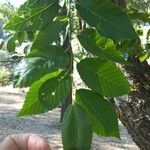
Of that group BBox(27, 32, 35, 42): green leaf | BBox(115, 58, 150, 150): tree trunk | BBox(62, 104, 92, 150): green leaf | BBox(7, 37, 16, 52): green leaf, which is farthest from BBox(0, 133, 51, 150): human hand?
BBox(115, 58, 150, 150): tree trunk

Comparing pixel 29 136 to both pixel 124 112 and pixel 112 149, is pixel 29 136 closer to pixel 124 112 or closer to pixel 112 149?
pixel 124 112

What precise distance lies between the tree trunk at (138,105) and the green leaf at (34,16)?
101cm

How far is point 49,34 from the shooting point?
914 millimetres

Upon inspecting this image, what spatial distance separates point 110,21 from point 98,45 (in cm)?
5

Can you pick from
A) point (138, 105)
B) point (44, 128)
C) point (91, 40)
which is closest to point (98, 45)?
point (91, 40)

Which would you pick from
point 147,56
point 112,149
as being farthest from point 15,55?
point 112,149

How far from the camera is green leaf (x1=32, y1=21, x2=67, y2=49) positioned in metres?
0.90

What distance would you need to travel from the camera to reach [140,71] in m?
2.05

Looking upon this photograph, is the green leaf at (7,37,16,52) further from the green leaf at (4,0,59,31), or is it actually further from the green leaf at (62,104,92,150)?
the green leaf at (62,104,92,150)

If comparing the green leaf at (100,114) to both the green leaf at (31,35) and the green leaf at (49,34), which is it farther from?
the green leaf at (31,35)

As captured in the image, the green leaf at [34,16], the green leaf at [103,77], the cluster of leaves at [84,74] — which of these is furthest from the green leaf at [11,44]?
the green leaf at [103,77]

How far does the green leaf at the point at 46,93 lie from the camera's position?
0.83 metres

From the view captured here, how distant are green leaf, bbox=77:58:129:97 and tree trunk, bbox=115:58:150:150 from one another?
1.12m

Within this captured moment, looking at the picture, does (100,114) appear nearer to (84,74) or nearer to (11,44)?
(84,74)
